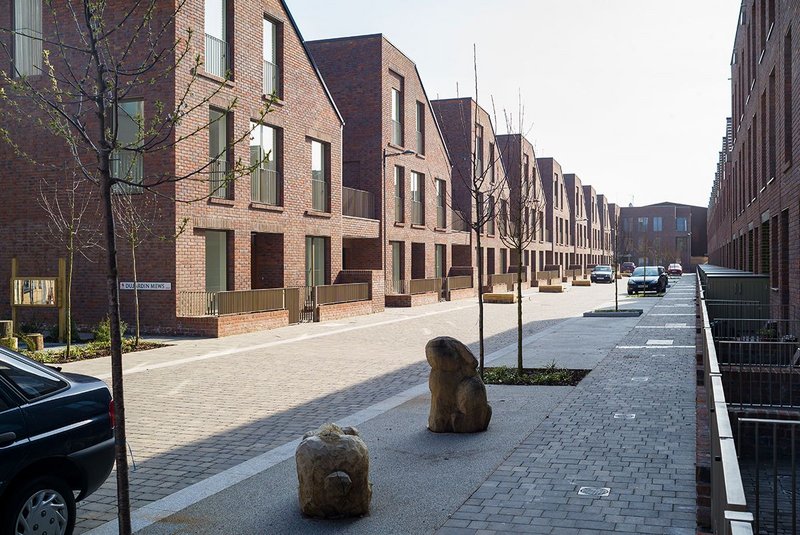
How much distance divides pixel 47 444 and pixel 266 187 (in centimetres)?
1872

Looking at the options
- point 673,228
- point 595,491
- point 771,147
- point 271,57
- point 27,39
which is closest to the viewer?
point 595,491

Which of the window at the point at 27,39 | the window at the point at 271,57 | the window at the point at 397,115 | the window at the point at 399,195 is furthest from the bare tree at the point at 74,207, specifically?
the window at the point at 397,115

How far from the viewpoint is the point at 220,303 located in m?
18.8

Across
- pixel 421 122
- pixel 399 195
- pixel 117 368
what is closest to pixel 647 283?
pixel 421 122

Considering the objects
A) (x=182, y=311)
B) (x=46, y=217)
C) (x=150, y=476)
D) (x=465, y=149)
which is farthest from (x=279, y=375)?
(x=465, y=149)

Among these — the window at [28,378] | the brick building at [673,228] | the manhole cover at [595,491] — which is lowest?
the manhole cover at [595,491]

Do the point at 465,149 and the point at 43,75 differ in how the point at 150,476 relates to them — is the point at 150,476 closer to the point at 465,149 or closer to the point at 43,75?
the point at 43,75

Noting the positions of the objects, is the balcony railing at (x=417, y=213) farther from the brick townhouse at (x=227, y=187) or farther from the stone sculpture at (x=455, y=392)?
the stone sculpture at (x=455, y=392)

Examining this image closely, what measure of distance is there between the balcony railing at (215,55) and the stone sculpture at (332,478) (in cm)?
1662

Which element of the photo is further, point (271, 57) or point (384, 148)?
point (384, 148)

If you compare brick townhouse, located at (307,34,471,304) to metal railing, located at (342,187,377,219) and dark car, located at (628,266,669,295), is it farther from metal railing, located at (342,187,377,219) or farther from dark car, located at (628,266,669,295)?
dark car, located at (628,266,669,295)

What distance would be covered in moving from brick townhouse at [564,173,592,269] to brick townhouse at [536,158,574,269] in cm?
645

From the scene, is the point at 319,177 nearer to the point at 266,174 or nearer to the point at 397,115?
the point at 266,174

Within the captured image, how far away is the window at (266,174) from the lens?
877 inches
